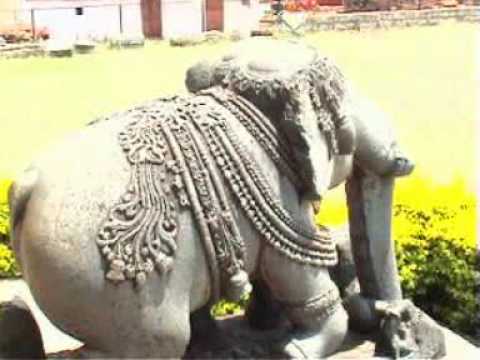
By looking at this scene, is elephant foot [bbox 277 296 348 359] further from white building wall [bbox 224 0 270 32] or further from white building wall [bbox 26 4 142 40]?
white building wall [bbox 224 0 270 32]

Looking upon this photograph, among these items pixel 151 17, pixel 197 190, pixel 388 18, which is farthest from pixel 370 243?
pixel 151 17

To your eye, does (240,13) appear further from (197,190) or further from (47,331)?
(197,190)

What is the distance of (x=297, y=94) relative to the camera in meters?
2.64

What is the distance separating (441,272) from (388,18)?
16830 millimetres

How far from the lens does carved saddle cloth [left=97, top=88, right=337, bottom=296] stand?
2.44 m

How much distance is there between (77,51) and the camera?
703 inches

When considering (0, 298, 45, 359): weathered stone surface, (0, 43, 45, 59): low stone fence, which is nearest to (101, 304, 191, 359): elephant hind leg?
(0, 298, 45, 359): weathered stone surface

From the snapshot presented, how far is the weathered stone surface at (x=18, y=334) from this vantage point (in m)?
2.76

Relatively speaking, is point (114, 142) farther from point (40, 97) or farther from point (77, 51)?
point (77, 51)

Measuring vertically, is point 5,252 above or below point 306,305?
below

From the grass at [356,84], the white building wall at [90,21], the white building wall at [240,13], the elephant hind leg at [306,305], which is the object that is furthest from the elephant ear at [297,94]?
the white building wall at [240,13]

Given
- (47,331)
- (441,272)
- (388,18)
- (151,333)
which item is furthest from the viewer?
(388,18)

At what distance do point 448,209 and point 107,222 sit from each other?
3133 millimetres

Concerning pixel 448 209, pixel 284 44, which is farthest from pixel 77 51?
pixel 284 44
